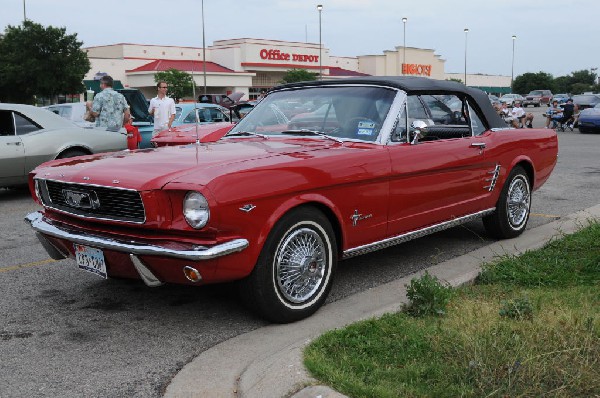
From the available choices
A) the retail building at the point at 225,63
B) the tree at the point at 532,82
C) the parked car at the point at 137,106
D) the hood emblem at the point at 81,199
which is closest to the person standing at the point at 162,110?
the parked car at the point at 137,106

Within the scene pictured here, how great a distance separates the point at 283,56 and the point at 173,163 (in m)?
72.2

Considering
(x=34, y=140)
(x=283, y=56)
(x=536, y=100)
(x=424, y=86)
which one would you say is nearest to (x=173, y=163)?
(x=424, y=86)

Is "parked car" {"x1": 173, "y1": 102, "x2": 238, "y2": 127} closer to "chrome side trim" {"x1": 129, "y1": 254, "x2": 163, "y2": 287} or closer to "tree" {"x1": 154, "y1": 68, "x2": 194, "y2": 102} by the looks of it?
"chrome side trim" {"x1": 129, "y1": 254, "x2": 163, "y2": 287}

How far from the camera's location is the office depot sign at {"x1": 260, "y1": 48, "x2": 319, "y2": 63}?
73125 mm

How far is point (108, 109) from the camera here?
11305 mm

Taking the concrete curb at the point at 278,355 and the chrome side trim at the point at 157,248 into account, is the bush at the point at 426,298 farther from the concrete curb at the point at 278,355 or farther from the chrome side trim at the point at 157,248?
the chrome side trim at the point at 157,248

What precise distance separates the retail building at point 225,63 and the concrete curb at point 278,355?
182 feet

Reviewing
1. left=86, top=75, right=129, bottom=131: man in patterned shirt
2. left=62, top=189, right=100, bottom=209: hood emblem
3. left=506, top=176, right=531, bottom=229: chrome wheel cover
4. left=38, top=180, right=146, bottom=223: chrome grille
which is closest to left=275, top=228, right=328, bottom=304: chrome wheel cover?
left=38, top=180, right=146, bottom=223: chrome grille

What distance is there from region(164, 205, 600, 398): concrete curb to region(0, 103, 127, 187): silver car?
6.41m

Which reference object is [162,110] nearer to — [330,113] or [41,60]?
[330,113]

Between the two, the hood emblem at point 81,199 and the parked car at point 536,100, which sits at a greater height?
the parked car at point 536,100

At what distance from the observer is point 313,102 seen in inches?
221

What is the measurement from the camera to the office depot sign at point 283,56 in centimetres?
7312

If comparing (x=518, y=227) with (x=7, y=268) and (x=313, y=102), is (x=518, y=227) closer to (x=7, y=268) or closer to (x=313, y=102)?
(x=313, y=102)
